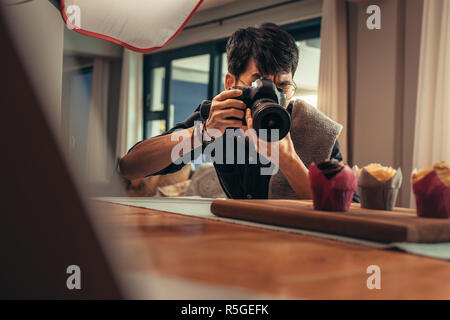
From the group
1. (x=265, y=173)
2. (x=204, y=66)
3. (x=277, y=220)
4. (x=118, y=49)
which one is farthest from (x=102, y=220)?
(x=118, y=49)

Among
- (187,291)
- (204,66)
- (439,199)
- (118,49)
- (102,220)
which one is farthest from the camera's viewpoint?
(118,49)

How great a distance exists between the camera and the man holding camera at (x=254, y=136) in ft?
3.65

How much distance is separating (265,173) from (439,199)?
0.86 m

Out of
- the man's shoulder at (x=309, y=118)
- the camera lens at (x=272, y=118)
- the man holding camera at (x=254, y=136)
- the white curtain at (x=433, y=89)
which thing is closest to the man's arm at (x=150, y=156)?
the man holding camera at (x=254, y=136)

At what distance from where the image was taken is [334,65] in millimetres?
3287

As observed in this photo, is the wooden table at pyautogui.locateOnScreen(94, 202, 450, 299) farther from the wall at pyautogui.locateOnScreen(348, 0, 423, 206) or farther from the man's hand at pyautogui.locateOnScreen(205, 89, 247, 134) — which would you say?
the wall at pyautogui.locateOnScreen(348, 0, 423, 206)

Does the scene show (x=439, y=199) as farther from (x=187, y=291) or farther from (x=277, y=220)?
(x=187, y=291)

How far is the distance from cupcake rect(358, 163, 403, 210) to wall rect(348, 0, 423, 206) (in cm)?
234

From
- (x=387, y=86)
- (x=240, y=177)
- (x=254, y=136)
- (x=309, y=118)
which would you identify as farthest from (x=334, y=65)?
(x=254, y=136)

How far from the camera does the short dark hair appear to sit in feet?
4.21

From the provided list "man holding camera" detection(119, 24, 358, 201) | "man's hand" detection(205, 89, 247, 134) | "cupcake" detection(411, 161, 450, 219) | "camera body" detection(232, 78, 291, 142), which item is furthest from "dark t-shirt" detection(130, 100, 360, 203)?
"cupcake" detection(411, 161, 450, 219)

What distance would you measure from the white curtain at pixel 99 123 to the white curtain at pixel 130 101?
451 mm

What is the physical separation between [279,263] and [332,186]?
294 mm
